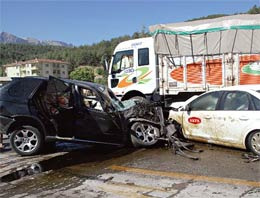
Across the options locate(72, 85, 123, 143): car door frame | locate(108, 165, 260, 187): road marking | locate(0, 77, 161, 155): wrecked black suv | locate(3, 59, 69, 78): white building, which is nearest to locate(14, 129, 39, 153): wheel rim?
locate(0, 77, 161, 155): wrecked black suv

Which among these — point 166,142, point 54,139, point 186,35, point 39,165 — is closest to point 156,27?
point 186,35

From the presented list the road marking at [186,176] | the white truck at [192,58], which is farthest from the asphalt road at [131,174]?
the white truck at [192,58]

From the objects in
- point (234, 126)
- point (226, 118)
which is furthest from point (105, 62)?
point (234, 126)

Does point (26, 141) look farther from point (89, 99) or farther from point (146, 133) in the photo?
point (146, 133)

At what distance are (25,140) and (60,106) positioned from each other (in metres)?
1.07

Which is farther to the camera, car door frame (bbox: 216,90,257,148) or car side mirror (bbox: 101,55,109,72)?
car side mirror (bbox: 101,55,109,72)

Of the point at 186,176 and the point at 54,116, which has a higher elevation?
the point at 54,116

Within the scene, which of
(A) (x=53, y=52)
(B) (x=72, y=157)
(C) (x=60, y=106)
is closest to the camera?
(B) (x=72, y=157)

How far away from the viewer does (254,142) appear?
663cm

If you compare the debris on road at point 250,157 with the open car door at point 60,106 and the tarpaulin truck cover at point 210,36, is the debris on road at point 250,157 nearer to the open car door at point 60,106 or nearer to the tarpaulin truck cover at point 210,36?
the open car door at point 60,106

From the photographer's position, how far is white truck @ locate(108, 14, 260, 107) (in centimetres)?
964

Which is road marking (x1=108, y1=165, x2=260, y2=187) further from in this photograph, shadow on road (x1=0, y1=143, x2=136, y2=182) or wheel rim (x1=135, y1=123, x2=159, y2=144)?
wheel rim (x1=135, y1=123, x2=159, y2=144)

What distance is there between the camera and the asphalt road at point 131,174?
4.95 metres

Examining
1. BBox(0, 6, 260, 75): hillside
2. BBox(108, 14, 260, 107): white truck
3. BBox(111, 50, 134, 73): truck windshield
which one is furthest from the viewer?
BBox(0, 6, 260, 75): hillside
